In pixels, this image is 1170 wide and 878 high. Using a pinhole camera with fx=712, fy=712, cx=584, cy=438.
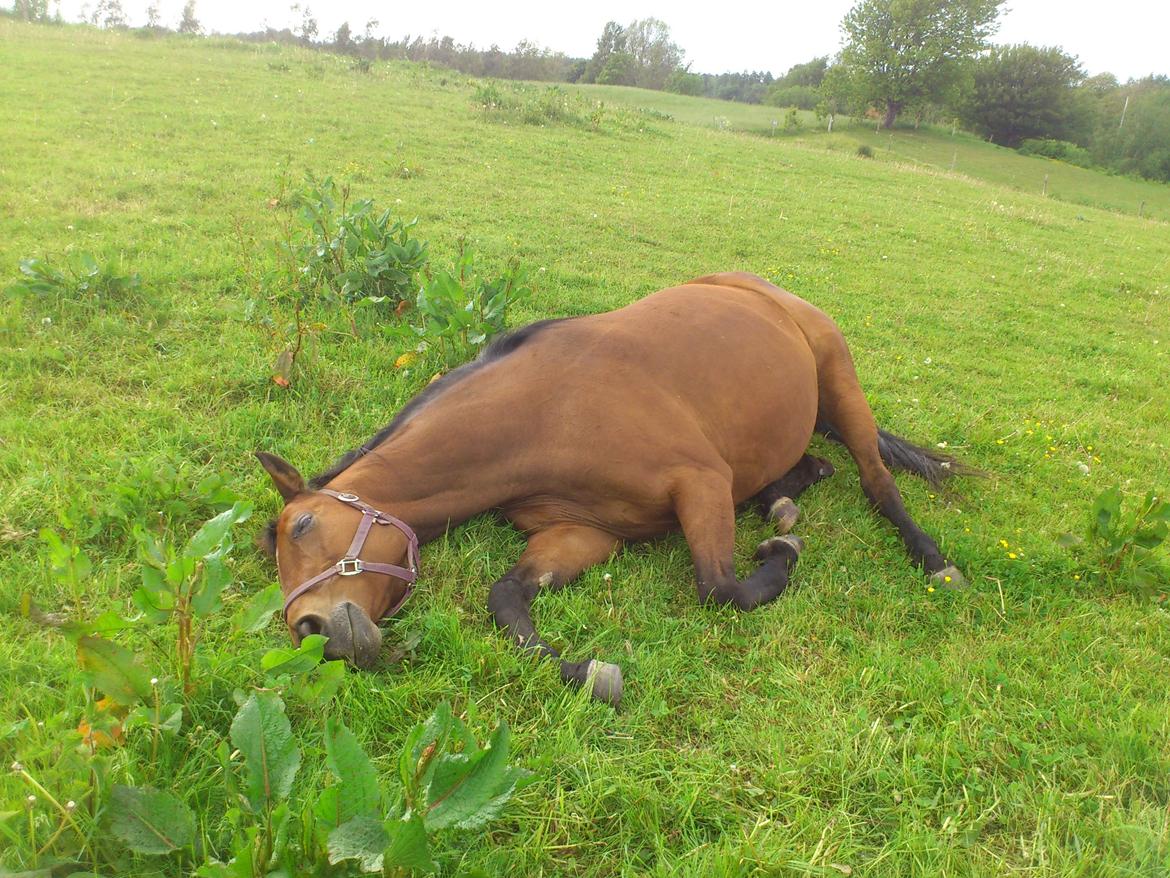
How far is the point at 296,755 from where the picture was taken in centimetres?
179

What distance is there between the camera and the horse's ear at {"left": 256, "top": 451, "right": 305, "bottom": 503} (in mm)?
2979

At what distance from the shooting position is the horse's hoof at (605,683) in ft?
9.10

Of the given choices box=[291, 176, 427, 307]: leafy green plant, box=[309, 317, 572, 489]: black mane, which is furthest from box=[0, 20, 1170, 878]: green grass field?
box=[291, 176, 427, 307]: leafy green plant

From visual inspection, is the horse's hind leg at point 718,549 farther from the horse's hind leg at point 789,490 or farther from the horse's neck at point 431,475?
the horse's neck at point 431,475

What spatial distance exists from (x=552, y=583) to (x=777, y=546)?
1259mm

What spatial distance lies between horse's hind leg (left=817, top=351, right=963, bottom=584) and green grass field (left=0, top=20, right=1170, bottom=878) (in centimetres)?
13

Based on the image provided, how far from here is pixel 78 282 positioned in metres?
5.50

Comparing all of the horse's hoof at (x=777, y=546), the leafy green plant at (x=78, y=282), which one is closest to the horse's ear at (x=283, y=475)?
the horse's hoof at (x=777, y=546)

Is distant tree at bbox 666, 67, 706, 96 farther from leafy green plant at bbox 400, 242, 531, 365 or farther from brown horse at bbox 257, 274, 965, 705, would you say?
brown horse at bbox 257, 274, 965, 705

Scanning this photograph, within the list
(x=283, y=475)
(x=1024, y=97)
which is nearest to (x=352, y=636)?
(x=283, y=475)

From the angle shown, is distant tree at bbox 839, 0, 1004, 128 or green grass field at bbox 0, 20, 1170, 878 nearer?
green grass field at bbox 0, 20, 1170, 878

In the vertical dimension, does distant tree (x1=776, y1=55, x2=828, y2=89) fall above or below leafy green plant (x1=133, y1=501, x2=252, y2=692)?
above

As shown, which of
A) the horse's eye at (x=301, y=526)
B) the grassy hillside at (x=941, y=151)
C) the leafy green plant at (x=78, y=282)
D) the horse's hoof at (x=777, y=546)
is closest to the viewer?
the horse's eye at (x=301, y=526)

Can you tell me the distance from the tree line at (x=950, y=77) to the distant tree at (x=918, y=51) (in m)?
0.07
